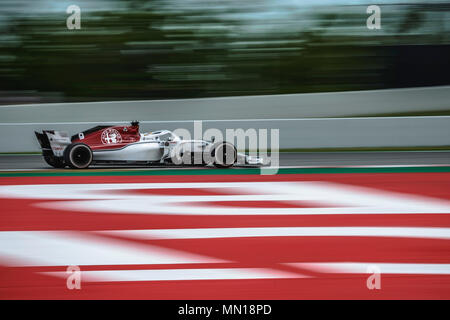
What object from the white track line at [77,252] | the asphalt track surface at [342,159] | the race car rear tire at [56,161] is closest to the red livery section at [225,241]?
the white track line at [77,252]

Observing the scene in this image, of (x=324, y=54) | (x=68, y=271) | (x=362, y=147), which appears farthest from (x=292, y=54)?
Answer: (x=68, y=271)

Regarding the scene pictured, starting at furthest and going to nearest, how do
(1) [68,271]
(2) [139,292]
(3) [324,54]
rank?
(3) [324,54] < (1) [68,271] < (2) [139,292]

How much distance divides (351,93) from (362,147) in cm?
212

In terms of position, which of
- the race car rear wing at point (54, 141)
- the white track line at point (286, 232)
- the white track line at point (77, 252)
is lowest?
the white track line at point (77, 252)

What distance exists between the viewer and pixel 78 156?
8.19m

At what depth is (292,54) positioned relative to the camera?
13719mm

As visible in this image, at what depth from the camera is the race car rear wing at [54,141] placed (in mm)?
8047

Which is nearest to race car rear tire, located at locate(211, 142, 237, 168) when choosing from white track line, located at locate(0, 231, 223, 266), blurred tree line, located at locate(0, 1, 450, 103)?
white track line, located at locate(0, 231, 223, 266)

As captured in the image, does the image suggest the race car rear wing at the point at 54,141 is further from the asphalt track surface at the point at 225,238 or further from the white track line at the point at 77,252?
the white track line at the point at 77,252

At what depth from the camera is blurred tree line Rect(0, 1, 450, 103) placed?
44.3 ft

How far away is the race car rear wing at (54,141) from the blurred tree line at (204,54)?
18.2ft

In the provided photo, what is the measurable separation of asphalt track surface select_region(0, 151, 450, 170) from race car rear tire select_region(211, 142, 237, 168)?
112 cm

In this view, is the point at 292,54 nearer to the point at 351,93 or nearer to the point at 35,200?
the point at 351,93

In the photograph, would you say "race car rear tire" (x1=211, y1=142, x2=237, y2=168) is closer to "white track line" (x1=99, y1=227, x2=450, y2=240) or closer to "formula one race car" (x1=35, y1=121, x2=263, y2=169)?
"formula one race car" (x1=35, y1=121, x2=263, y2=169)
